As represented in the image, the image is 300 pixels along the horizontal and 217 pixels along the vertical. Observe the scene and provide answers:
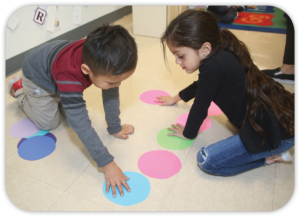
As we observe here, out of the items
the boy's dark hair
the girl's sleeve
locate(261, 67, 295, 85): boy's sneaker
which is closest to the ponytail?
the girl's sleeve

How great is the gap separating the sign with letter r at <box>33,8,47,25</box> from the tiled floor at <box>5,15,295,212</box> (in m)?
0.70

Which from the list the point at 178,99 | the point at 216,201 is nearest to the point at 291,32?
the point at 178,99

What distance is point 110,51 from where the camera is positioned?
0.69 m

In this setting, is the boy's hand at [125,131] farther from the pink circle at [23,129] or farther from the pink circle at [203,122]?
the pink circle at [23,129]

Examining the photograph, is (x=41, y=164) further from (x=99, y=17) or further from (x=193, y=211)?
(x=99, y=17)

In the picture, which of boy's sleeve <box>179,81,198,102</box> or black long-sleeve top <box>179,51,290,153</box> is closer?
black long-sleeve top <box>179,51,290,153</box>

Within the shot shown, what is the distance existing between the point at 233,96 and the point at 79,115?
56 cm

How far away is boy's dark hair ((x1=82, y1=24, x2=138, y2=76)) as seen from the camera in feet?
2.29

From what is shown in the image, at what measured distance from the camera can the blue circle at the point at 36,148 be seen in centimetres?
98

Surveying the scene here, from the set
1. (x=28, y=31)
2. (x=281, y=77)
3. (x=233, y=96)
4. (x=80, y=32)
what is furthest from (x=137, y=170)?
(x=80, y=32)

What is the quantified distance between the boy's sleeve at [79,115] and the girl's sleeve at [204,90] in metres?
0.35

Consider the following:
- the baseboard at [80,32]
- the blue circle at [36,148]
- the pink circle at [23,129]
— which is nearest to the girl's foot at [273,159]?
the blue circle at [36,148]

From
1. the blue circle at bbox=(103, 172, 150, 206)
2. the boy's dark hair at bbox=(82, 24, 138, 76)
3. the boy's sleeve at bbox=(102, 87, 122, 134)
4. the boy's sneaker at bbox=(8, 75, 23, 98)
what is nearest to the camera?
the boy's dark hair at bbox=(82, 24, 138, 76)

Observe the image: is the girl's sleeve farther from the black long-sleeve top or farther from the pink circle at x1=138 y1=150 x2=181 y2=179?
the pink circle at x1=138 y1=150 x2=181 y2=179
